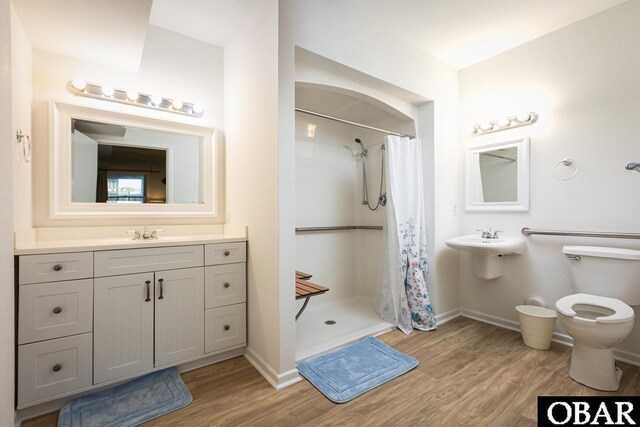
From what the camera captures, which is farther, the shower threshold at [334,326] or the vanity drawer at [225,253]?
the shower threshold at [334,326]

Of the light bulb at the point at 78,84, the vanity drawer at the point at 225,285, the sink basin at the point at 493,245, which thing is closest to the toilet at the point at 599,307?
the sink basin at the point at 493,245

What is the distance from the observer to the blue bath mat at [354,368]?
1.79 meters

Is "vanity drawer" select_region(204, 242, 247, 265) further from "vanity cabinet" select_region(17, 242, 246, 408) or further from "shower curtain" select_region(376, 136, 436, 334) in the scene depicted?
"shower curtain" select_region(376, 136, 436, 334)

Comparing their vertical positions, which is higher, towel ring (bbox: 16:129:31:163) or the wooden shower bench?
towel ring (bbox: 16:129:31:163)

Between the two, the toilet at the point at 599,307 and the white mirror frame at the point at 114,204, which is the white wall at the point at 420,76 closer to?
the toilet at the point at 599,307

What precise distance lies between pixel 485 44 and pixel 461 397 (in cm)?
284

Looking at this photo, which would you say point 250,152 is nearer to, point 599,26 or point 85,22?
point 85,22

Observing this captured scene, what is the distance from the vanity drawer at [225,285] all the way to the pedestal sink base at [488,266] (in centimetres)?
209

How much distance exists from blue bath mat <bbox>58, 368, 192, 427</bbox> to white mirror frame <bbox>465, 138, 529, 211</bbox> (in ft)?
9.49

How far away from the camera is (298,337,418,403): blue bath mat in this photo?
1789 millimetres

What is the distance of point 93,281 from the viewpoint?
5.51 ft

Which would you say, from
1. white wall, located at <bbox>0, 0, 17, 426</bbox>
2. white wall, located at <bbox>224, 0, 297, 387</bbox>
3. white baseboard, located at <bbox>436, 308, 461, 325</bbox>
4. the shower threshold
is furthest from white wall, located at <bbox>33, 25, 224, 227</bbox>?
white baseboard, located at <bbox>436, 308, 461, 325</bbox>

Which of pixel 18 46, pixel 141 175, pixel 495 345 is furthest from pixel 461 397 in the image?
pixel 18 46

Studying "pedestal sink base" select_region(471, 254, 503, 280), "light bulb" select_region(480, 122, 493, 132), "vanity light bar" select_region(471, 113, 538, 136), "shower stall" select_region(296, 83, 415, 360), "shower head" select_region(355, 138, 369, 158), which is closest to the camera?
"vanity light bar" select_region(471, 113, 538, 136)
